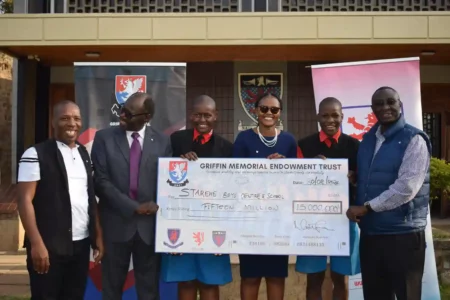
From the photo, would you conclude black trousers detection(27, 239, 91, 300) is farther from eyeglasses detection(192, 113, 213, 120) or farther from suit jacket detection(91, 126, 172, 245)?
eyeglasses detection(192, 113, 213, 120)

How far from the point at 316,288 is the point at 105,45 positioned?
565 cm

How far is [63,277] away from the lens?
12.8 ft

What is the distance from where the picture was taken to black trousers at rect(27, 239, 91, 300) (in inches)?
149

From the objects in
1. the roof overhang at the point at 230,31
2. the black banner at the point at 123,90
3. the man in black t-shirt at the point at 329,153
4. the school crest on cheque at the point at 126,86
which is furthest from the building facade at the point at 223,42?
the man in black t-shirt at the point at 329,153

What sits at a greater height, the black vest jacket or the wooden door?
the wooden door

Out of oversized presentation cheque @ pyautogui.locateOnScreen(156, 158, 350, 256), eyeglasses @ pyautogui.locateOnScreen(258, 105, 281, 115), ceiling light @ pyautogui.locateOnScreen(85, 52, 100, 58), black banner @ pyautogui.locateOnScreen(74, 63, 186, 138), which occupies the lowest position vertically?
oversized presentation cheque @ pyautogui.locateOnScreen(156, 158, 350, 256)

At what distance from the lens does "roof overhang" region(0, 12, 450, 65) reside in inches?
338

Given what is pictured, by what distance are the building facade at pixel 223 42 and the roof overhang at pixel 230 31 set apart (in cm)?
2

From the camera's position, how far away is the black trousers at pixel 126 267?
422 centimetres

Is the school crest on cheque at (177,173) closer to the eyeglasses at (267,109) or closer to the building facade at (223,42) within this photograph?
the eyeglasses at (267,109)

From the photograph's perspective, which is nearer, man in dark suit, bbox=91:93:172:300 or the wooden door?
man in dark suit, bbox=91:93:172:300

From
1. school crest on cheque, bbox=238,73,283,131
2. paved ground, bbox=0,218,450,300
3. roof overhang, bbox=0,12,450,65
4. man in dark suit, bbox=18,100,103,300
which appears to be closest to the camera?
man in dark suit, bbox=18,100,103,300

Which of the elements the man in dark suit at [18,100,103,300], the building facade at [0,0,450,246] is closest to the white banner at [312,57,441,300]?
the building facade at [0,0,450,246]

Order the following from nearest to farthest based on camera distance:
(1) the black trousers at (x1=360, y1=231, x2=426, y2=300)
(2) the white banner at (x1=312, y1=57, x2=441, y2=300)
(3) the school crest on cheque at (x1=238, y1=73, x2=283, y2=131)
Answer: (1) the black trousers at (x1=360, y1=231, x2=426, y2=300) < (2) the white banner at (x1=312, y1=57, x2=441, y2=300) < (3) the school crest on cheque at (x1=238, y1=73, x2=283, y2=131)
